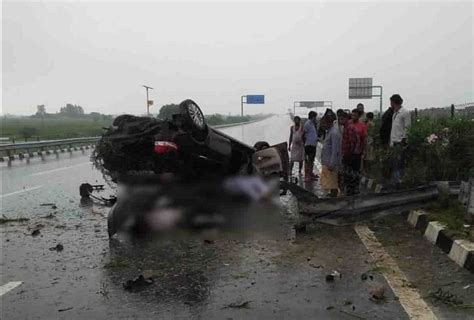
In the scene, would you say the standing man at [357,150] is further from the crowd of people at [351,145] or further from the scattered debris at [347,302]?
the scattered debris at [347,302]

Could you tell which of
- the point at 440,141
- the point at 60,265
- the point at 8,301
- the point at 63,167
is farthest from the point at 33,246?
the point at 63,167

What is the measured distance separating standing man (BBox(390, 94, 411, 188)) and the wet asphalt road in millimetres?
1622

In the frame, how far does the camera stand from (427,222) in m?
6.33

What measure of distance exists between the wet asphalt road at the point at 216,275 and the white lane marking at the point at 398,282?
67 mm

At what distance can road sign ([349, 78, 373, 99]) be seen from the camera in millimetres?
47312

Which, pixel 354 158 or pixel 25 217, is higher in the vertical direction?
pixel 354 158

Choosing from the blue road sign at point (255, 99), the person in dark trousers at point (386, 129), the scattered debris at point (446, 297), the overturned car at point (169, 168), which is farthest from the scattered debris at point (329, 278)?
the blue road sign at point (255, 99)

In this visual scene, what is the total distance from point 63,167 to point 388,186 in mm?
12141

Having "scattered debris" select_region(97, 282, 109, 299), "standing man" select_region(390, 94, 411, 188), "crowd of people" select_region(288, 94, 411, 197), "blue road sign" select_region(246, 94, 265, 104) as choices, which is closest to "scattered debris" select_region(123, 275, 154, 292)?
"scattered debris" select_region(97, 282, 109, 299)

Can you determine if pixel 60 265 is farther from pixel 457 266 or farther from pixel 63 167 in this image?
pixel 63 167

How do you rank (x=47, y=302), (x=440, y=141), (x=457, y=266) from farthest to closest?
(x=440, y=141) < (x=457, y=266) < (x=47, y=302)

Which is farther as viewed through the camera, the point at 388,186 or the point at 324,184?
the point at 324,184

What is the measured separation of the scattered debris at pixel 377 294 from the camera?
4.10 m

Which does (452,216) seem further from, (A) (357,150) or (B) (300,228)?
(A) (357,150)
